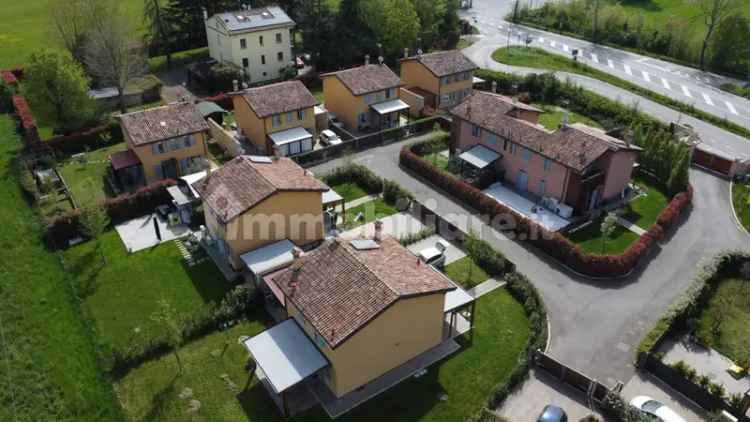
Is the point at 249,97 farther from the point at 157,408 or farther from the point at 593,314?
the point at 593,314

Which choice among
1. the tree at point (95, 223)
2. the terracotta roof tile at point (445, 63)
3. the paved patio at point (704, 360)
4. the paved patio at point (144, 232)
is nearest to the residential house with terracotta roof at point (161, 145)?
the paved patio at point (144, 232)

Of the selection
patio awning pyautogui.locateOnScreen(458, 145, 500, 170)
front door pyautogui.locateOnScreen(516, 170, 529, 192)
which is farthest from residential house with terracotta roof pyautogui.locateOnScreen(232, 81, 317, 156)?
front door pyautogui.locateOnScreen(516, 170, 529, 192)

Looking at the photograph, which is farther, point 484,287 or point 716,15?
point 716,15

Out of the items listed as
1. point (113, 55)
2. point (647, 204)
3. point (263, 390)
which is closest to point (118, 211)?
point (263, 390)

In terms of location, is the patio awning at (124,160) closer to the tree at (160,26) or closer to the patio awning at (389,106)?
the patio awning at (389,106)

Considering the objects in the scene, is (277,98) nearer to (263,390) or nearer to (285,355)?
A: (285,355)

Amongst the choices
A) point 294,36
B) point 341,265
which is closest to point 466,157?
point 341,265
